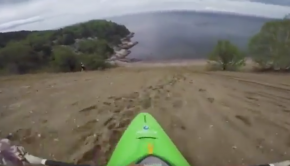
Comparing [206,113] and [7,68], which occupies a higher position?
[7,68]

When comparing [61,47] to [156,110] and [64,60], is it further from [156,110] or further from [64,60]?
[156,110]

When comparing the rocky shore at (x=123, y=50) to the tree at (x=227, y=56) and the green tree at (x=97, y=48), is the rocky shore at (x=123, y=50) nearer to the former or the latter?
the green tree at (x=97, y=48)

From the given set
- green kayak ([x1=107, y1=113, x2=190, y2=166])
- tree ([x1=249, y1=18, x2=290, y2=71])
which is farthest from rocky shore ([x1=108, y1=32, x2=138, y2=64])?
tree ([x1=249, y1=18, x2=290, y2=71])

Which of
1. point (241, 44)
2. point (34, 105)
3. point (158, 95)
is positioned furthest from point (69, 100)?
point (241, 44)

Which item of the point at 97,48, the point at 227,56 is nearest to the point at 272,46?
the point at 227,56

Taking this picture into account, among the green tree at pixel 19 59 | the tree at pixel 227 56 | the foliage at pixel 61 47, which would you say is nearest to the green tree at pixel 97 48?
the foliage at pixel 61 47

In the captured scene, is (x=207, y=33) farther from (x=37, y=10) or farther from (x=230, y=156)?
(x=37, y=10)

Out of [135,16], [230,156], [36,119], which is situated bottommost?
[230,156]
